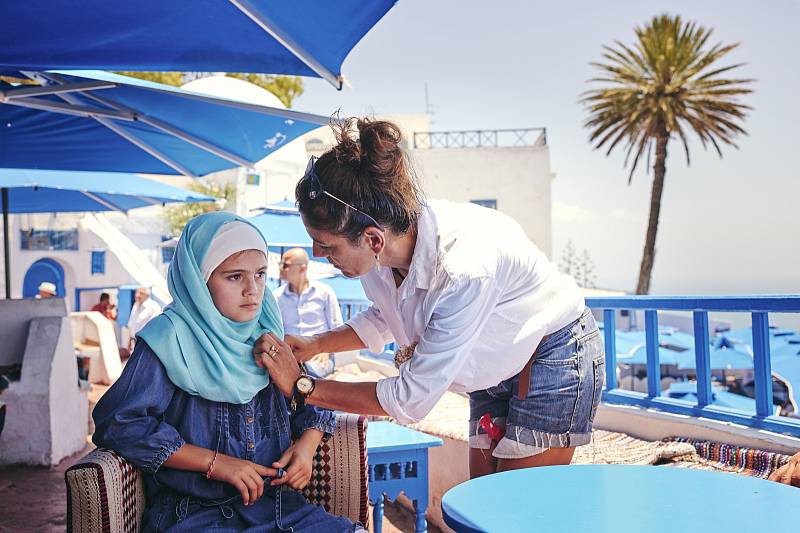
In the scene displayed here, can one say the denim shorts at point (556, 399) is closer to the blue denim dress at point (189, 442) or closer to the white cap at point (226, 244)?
the blue denim dress at point (189, 442)

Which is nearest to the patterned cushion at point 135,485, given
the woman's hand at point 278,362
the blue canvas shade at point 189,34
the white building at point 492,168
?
the woman's hand at point 278,362

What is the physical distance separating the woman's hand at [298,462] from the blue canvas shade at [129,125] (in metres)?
2.06

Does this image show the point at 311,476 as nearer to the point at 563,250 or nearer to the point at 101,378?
the point at 101,378

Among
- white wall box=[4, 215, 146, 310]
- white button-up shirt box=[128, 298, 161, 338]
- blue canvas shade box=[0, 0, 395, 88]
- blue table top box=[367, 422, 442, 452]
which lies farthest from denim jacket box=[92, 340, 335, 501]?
white wall box=[4, 215, 146, 310]

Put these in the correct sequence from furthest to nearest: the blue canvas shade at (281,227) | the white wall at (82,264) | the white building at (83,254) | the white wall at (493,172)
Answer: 1. the white wall at (493,172)
2. the white wall at (82,264)
3. the white building at (83,254)
4. the blue canvas shade at (281,227)

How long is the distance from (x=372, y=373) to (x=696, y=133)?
19.9 m

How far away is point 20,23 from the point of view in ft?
8.91

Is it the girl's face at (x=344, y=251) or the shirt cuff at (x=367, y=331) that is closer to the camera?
the girl's face at (x=344, y=251)

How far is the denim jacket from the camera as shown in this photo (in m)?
2.03

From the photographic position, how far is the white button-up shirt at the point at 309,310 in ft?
21.2

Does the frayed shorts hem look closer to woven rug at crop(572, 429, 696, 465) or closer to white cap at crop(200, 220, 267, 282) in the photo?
white cap at crop(200, 220, 267, 282)

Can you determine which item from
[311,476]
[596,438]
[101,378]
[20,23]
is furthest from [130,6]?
[101,378]

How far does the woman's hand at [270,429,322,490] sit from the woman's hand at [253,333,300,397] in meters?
0.18

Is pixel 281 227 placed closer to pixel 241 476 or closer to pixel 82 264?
pixel 241 476
